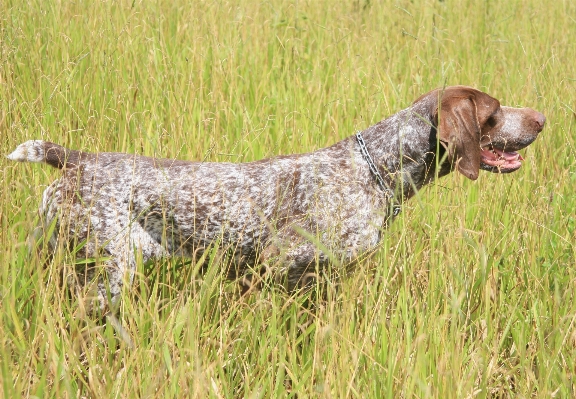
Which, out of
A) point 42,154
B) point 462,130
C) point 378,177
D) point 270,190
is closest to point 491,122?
point 462,130

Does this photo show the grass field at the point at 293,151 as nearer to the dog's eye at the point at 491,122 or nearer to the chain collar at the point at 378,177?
the chain collar at the point at 378,177

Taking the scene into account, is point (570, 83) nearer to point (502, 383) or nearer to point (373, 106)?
point (373, 106)

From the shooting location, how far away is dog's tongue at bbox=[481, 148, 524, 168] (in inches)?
153

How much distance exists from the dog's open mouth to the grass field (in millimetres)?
199

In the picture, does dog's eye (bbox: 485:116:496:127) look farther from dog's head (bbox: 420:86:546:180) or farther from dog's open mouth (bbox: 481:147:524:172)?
dog's open mouth (bbox: 481:147:524:172)

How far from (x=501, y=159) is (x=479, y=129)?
306mm

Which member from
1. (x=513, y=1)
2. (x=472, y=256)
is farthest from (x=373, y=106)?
(x=513, y=1)

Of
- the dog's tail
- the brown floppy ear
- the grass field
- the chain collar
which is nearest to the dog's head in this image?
the brown floppy ear

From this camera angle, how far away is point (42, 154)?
373 centimetres

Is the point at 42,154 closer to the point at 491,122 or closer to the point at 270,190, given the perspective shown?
the point at 270,190

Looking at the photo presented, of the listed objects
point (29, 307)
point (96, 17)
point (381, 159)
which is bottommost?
point (29, 307)

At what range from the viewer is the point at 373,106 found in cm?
521

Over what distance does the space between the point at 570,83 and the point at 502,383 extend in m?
3.33

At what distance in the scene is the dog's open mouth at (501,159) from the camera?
3875mm
